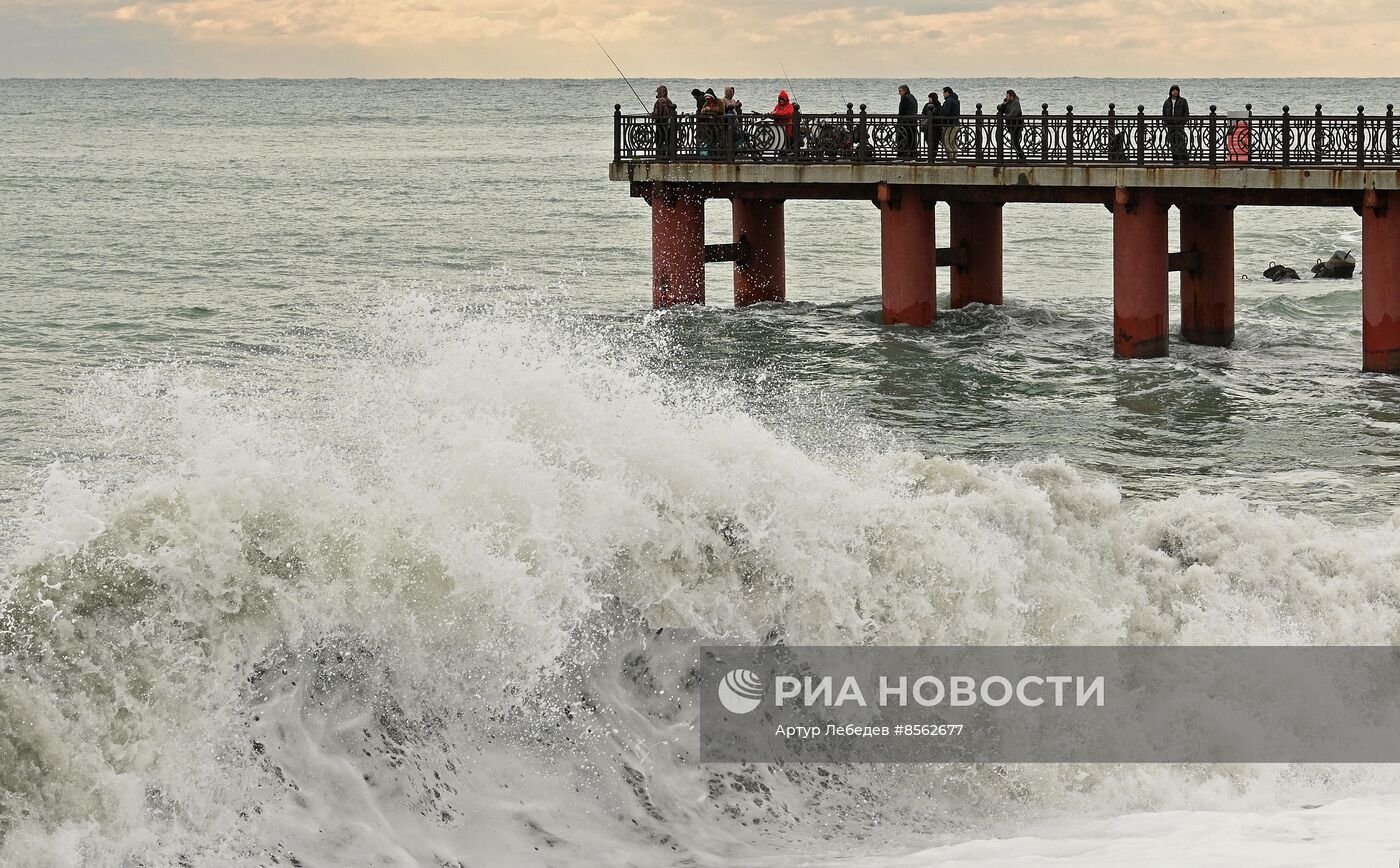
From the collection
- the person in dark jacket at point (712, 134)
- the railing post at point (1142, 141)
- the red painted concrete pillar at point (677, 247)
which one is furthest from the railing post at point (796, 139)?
the railing post at point (1142, 141)

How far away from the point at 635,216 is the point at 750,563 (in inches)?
1577

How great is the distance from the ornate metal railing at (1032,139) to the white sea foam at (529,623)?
10.8 meters

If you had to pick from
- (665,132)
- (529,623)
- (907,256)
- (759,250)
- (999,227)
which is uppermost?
(665,132)

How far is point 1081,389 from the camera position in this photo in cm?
2108

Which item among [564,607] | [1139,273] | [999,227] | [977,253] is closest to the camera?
[564,607]

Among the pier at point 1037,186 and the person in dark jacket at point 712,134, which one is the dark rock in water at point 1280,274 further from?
the person in dark jacket at point 712,134

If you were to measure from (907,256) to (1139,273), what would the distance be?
3570 mm

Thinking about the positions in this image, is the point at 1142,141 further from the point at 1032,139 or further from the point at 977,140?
the point at 977,140

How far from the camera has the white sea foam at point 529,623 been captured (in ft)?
25.4

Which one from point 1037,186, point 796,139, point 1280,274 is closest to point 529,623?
point 1037,186

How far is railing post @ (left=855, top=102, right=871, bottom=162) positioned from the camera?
23812 millimetres

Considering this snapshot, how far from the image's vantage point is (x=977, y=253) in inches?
1059

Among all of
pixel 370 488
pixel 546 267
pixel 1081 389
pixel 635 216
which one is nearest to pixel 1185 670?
pixel 370 488

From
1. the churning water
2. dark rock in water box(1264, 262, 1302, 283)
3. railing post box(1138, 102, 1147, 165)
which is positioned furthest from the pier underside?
dark rock in water box(1264, 262, 1302, 283)
